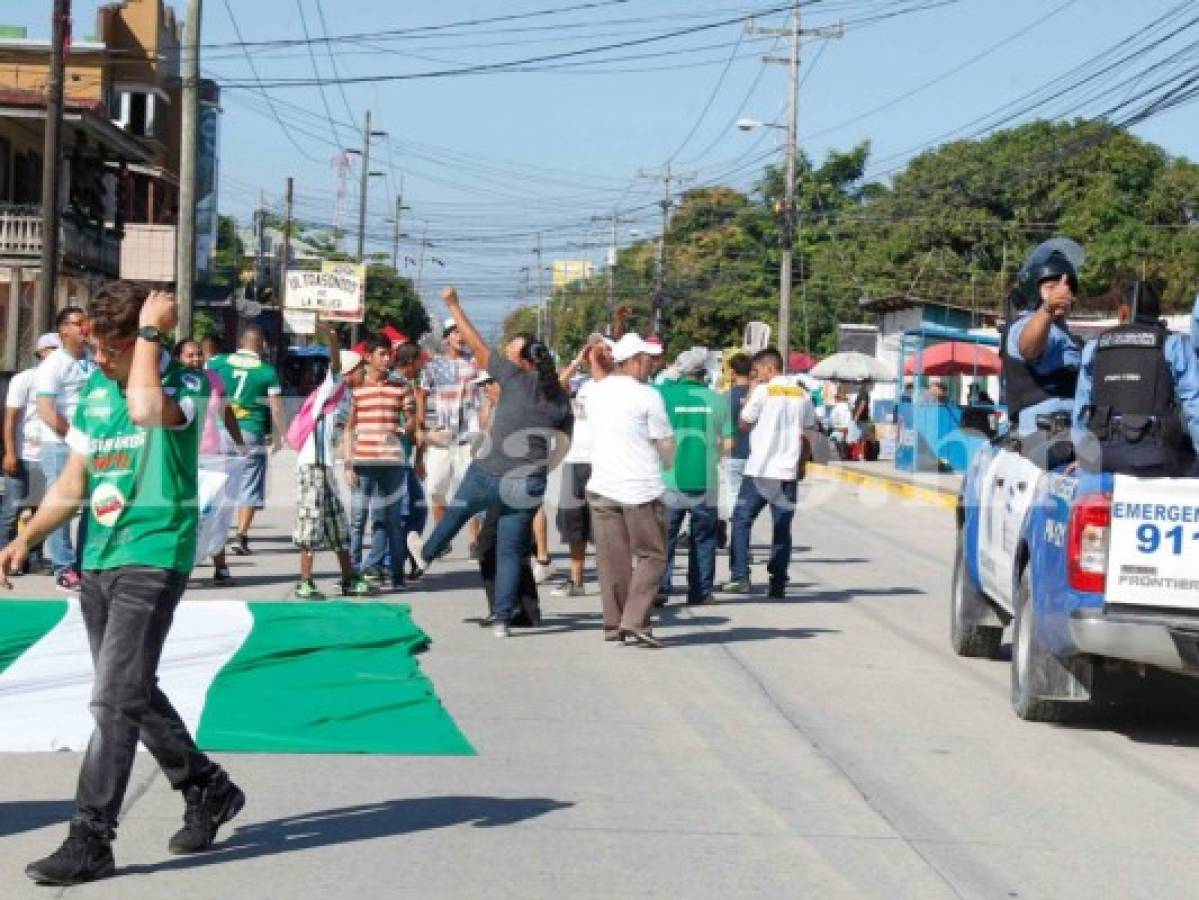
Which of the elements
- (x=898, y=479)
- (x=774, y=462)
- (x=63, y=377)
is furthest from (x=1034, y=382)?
(x=898, y=479)

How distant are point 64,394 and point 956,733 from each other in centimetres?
746

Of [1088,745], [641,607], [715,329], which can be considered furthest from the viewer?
[715,329]

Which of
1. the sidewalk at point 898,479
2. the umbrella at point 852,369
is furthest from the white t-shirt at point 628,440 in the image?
the umbrella at point 852,369

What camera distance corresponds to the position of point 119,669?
6.55 meters

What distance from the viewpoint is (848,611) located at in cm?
1546

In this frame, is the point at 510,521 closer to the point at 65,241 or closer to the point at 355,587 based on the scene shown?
the point at 355,587

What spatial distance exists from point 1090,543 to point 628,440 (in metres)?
3.91

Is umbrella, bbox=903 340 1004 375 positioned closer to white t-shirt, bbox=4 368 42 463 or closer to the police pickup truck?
white t-shirt, bbox=4 368 42 463

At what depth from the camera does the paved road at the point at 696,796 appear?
673 centimetres

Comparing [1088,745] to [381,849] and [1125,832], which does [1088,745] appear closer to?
[1125,832]

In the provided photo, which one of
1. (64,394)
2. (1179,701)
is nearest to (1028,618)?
(1179,701)

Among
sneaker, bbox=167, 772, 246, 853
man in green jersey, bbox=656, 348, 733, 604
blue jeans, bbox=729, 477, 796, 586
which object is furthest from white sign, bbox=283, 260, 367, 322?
sneaker, bbox=167, 772, 246, 853

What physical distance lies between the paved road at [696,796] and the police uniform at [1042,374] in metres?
1.63

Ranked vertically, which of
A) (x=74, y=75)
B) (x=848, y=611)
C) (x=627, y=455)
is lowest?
(x=848, y=611)
